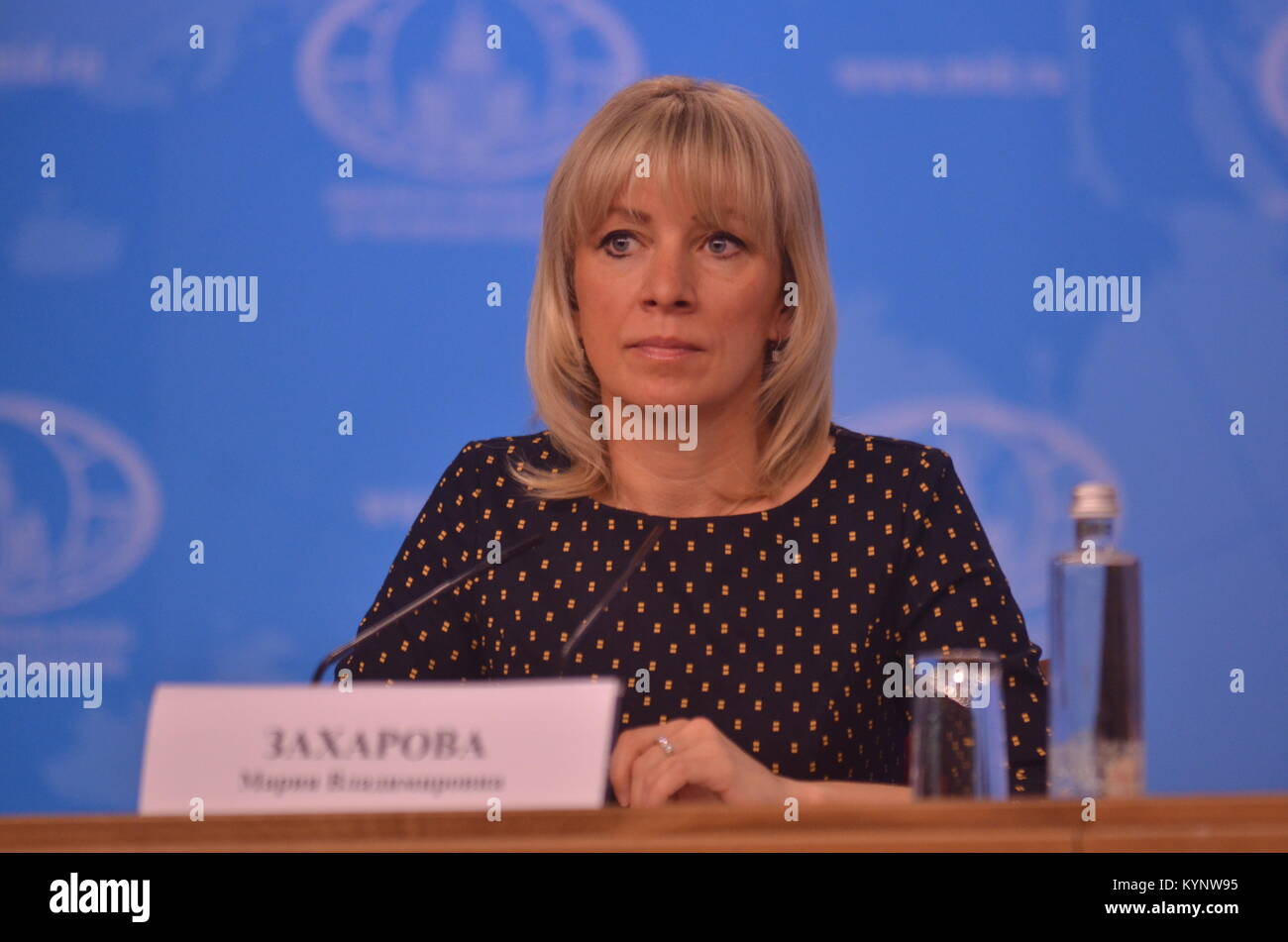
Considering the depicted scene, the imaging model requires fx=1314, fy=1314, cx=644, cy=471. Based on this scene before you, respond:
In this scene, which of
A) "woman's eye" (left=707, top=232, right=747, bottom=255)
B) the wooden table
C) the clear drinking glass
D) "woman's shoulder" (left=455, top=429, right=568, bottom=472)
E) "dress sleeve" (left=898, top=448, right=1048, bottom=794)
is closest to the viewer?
the wooden table

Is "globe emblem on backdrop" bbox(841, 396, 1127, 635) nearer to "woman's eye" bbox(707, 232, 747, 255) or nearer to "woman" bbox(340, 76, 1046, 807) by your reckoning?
"woman" bbox(340, 76, 1046, 807)

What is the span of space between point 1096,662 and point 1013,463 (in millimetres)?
1336

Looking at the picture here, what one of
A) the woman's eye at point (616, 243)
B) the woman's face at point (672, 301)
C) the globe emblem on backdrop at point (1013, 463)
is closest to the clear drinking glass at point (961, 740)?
the woman's face at point (672, 301)

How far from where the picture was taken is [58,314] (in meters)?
2.38

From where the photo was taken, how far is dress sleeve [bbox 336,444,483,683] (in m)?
1.68

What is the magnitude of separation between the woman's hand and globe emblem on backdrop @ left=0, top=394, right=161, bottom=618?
1478 millimetres

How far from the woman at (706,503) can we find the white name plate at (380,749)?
0.77m

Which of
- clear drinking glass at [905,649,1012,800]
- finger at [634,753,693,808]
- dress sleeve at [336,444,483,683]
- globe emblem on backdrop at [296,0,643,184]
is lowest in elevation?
finger at [634,753,693,808]

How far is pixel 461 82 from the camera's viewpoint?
2383 mm

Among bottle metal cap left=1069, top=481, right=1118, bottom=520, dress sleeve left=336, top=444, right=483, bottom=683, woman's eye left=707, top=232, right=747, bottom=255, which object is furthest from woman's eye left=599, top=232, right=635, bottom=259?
bottle metal cap left=1069, top=481, right=1118, bottom=520

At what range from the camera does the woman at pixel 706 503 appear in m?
1.63

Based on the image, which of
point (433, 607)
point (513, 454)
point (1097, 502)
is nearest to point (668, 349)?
point (513, 454)

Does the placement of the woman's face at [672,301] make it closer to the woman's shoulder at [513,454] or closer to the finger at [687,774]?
the woman's shoulder at [513,454]
